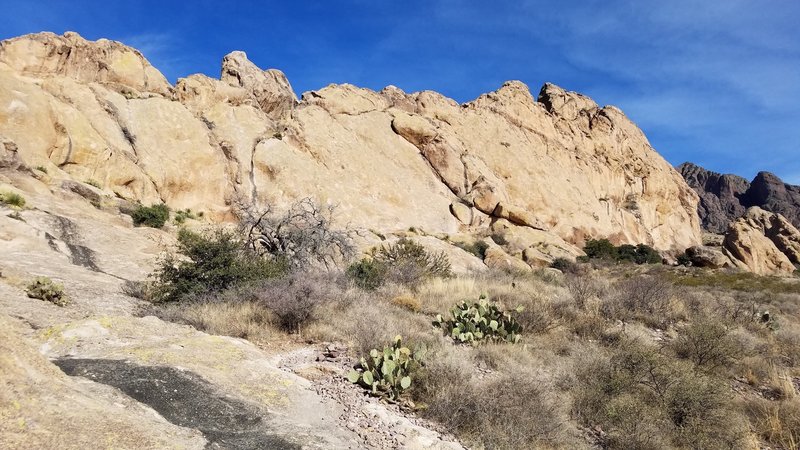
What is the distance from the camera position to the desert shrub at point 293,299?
6992 mm

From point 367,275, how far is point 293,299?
4809 mm

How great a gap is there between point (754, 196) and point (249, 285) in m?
171

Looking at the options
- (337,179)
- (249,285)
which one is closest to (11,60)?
(337,179)

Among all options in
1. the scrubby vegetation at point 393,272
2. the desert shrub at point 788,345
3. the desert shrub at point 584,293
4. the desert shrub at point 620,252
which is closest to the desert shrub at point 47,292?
the scrubby vegetation at point 393,272

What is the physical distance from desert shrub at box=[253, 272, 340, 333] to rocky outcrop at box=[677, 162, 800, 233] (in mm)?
142202

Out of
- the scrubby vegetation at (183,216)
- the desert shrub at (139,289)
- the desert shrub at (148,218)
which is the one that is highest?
the scrubby vegetation at (183,216)

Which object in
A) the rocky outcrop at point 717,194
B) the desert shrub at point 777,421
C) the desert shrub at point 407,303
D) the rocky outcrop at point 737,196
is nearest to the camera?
the desert shrub at point 777,421

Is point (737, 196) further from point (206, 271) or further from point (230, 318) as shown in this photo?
point (230, 318)

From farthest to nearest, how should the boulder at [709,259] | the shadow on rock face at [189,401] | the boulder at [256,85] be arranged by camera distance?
the boulder at [256,85], the boulder at [709,259], the shadow on rock face at [189,401]

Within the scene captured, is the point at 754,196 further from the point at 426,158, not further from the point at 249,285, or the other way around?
the point at 249,285

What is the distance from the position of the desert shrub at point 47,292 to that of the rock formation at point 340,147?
16.7 meters

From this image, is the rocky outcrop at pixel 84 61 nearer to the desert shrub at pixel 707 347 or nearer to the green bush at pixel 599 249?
the desert shrub at pixel 707 347

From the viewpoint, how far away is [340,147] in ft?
121

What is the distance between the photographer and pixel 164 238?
50.6 ft
